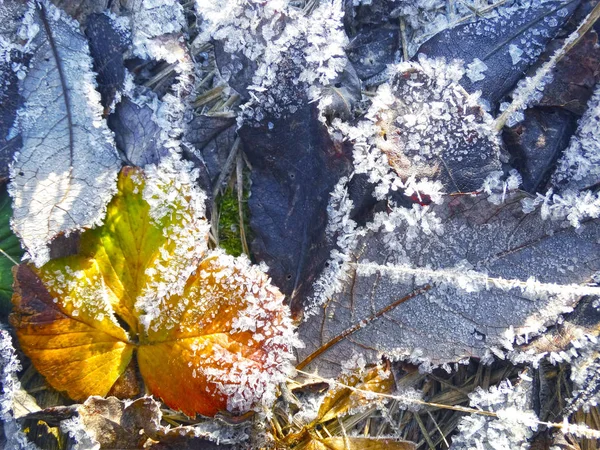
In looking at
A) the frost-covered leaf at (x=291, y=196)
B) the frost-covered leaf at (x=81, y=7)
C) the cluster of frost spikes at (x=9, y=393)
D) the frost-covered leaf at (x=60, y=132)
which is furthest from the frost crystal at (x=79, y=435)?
the frost-covered leaf at (x=81, y=7)

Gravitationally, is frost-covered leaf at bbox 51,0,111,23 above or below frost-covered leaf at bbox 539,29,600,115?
above

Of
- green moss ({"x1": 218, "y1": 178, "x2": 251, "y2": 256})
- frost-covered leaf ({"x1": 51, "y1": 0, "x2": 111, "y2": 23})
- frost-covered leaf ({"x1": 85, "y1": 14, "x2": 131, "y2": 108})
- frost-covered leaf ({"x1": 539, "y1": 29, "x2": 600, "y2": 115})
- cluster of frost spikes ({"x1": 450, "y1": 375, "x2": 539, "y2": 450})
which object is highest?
frost-covered leaf ({"x1": 51, "y1": 0, "x2": 111, "y2": 23})

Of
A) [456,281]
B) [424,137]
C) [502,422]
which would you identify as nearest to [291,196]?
[424,137]

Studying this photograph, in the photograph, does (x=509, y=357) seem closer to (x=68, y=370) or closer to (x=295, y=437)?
(x=295, y=437)

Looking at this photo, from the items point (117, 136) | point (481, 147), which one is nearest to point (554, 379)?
point (481, 147)

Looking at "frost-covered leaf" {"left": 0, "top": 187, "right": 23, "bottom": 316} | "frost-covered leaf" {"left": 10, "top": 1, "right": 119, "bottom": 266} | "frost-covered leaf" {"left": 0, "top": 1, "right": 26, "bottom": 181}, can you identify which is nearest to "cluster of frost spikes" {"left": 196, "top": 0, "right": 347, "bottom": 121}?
"frost-covered leaf" {"left": 10, "top": 1, "right": 119, "bottom": 266}

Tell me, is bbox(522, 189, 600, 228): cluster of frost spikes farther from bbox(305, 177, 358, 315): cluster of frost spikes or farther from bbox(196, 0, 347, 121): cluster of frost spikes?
bbox(196, 0, 347, 121): cluster of frost spikes

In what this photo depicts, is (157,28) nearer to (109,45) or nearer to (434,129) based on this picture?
(109,45)
